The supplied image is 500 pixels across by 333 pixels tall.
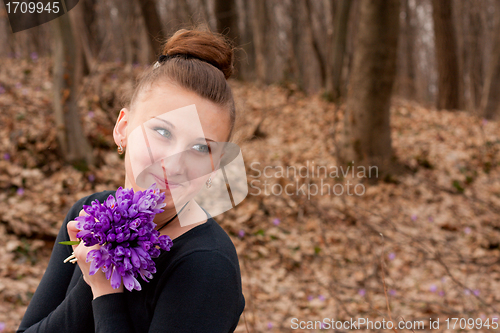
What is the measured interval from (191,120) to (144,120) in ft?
0.53

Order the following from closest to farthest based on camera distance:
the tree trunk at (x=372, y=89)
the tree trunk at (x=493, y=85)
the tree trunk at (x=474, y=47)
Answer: the tree trunk at (x=372, y=89) < the tree trunk at (x=493, y=85) < the tree trunk at (x=474, y=47)

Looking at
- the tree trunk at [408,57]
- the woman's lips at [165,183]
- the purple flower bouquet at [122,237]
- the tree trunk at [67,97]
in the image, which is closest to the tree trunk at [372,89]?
the tree trunk at [67,97]

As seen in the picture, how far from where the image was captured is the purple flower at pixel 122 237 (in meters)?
0.89

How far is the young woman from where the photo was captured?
38.6 inches

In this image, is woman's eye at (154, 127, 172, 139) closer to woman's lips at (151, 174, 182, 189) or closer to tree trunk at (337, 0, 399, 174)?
woman's lips at (151, 174, 182, 189)

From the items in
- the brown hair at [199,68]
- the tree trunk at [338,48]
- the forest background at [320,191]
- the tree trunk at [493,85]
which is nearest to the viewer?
the brown hair at [199,68]

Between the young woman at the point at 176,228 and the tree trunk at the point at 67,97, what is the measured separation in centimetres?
332

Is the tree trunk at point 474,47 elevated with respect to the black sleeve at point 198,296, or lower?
lower

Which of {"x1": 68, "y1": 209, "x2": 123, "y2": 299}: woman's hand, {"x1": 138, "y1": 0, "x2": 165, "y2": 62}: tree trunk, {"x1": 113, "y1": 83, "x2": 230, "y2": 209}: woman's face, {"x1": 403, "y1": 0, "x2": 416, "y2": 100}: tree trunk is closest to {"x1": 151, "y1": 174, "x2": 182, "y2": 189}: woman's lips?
{"x1": 113, "y1": 83, "x2": 230, "y2": 209}: woman's face

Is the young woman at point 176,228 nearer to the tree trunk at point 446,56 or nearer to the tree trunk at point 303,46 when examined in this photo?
the tree trunk at point 303,46

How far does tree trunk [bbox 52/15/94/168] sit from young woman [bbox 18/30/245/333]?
10.9 ft

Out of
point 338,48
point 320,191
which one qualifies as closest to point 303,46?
point 338,48

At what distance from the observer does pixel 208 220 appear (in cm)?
118

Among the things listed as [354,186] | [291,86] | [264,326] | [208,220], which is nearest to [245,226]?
[264,326]
